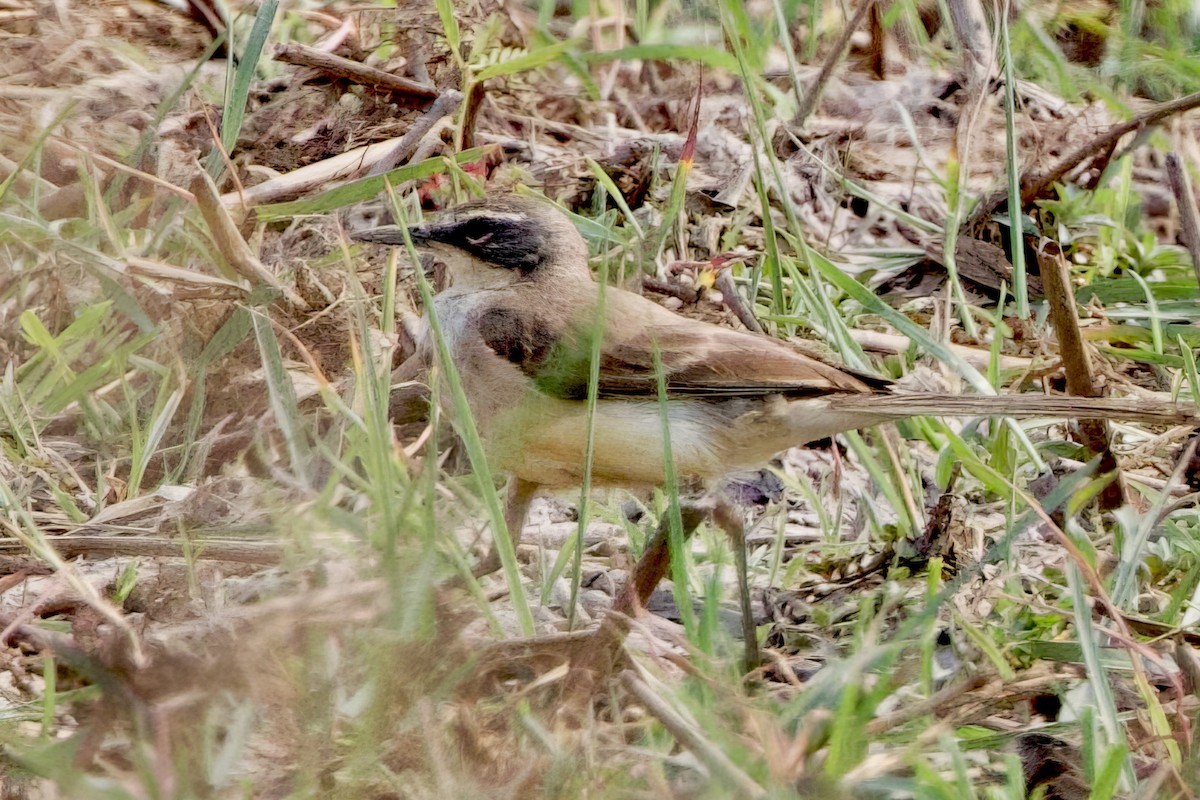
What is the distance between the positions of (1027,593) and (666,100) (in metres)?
3.63

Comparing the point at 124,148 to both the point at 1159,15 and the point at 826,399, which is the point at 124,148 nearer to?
the point at 826,399

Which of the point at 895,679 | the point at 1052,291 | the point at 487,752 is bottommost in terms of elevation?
the point at 487,752

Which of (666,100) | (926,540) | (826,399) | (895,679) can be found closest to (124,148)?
(666,100)

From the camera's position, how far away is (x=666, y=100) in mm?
7387

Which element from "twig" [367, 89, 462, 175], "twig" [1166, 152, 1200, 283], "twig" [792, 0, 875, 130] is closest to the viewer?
"twig" [1166, 152, 1200, 283]

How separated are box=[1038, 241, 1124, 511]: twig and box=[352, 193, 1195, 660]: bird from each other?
8.1 inches

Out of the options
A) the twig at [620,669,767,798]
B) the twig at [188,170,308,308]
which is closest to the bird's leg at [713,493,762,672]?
the twig at [620,669,767,798]

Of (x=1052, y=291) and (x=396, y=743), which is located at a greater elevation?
(x=1052, y=291)

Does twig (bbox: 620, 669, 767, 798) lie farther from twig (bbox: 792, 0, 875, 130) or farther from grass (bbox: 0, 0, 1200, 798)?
twig (bbox: 792, 0, 875, 130)

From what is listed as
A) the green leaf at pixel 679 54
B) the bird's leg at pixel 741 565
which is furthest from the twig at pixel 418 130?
the bird's leg at pixel 741 565

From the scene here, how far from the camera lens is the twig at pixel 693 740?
278 centimetres

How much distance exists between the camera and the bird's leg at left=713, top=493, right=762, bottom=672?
4070mm

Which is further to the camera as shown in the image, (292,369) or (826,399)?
(292,369)

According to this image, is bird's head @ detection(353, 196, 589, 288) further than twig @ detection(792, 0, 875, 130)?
No
